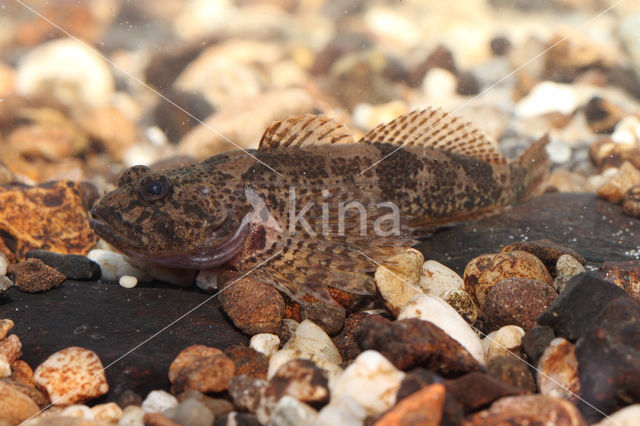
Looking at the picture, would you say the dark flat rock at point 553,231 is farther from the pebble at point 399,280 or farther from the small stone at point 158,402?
the small stone at point 158,402

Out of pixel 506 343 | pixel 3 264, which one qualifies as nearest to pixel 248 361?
pixel 506 343

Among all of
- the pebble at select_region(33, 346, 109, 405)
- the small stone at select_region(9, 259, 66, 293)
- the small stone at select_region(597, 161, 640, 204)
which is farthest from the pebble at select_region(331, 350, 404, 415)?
the small stone at select_region(597, 161, 640, 204)

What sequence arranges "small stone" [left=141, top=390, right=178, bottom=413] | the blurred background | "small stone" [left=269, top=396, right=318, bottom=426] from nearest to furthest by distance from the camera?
"small stone" [left=269, top=396, right=318, bottom=426] < "small stone" [left=141, top=390, right=178, bottom=413] < the blurred background

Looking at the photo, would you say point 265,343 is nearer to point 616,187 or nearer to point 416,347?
point 416,347

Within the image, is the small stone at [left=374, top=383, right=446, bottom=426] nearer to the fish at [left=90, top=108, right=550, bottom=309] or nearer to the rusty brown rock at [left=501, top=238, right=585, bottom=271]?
the fish at [left=90, top=108, right=550, bottom=309]

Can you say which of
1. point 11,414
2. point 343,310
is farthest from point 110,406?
point 343,310
